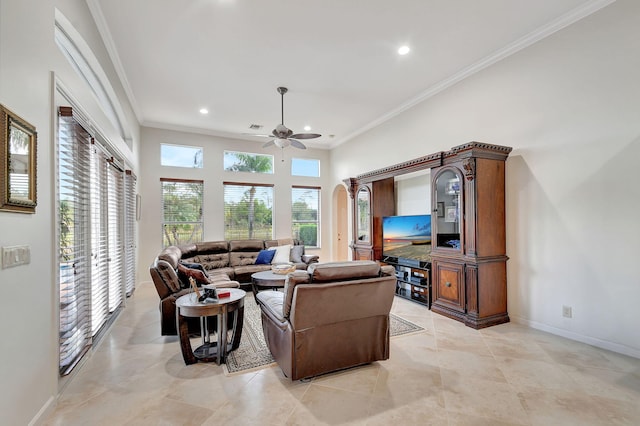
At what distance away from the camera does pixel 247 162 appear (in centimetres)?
741

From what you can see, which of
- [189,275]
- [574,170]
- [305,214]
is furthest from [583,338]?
[305,214]

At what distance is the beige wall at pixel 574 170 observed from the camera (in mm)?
2803

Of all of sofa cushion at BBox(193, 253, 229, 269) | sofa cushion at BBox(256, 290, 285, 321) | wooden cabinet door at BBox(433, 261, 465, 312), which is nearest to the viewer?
sofa cushion at BBox(256, 290, 285, 321)

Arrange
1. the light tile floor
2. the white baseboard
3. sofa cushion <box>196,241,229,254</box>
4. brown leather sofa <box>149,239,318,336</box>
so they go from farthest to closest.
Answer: sofa cushion <box>196,241,229,254</box> < brown leather sofa <box>149,239,318,336</box> < the white baseboard < the light tile floor

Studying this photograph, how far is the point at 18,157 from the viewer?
65.5 inches

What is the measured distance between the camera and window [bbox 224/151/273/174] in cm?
720

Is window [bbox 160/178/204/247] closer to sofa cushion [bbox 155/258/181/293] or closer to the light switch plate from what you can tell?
sofa cushion [bbox 155/258/181/293]

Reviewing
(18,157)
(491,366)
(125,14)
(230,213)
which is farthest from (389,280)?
(230,213)

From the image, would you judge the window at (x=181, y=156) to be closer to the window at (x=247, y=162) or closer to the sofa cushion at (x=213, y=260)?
the window at (x=247, y=162)

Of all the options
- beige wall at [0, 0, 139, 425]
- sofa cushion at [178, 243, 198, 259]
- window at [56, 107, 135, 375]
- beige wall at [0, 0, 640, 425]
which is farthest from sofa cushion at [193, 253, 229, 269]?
beige wall at [0, 0, 139, 425]

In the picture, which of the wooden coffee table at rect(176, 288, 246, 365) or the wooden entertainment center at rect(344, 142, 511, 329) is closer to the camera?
the wooden coffee table at rect(176, 288, 246, 365)

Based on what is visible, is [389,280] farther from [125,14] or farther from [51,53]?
[125,14]

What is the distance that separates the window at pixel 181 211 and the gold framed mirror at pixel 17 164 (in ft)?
16.4

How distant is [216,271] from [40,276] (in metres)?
3.48
